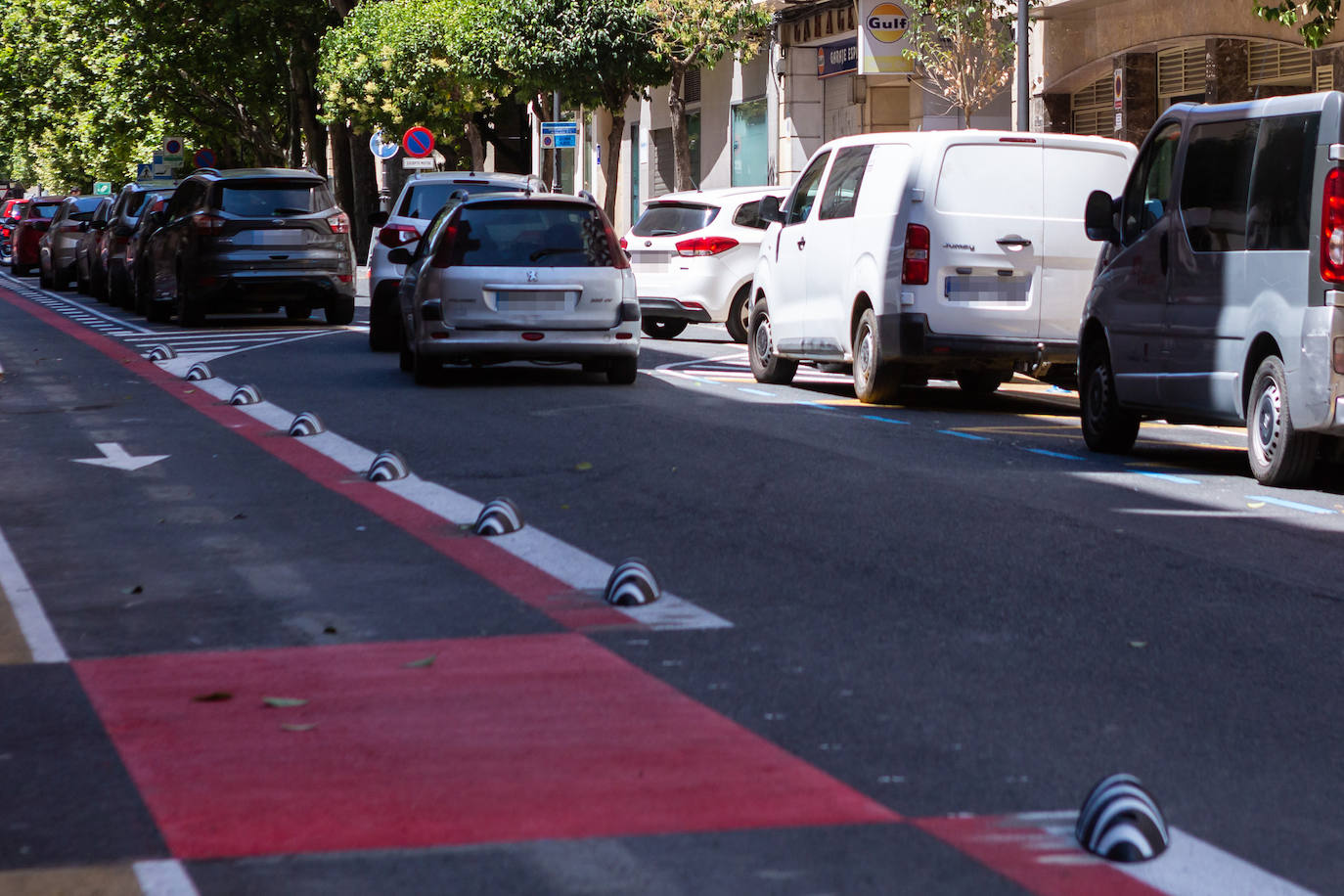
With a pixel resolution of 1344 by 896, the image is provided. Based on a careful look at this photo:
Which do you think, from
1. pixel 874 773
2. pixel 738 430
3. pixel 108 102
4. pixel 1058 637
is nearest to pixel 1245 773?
pixel 874 773

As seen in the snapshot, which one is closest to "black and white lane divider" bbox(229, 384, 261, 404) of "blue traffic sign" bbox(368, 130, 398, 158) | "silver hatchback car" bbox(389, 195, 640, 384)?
"silver hatchback car" bbox(389, 195, 640, 384)

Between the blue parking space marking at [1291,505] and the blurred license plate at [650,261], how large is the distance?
12.6 meters

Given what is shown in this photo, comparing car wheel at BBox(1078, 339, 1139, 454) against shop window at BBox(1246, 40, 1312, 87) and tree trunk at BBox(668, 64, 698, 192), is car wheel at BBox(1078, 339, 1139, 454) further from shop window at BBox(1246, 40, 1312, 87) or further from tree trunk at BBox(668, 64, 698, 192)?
tree trunk at BBox(668, 64, 698, 192)

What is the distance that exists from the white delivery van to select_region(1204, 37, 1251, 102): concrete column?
39.5ft

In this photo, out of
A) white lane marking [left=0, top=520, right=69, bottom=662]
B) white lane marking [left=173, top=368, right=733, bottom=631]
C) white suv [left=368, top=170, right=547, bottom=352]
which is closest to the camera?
white lane marking [left=0, top=520, right=69, bottom=662]

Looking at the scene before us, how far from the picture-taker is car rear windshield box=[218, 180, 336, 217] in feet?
76.1

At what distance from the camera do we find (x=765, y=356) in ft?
55.4

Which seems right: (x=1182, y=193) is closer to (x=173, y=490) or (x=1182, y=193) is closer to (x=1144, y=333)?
(x=1144, y=333)

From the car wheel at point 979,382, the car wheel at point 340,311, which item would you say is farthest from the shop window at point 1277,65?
the car wheel at point 340,311

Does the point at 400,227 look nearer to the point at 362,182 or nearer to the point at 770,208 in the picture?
the point at 770,208

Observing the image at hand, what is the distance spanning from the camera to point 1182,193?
1091cm

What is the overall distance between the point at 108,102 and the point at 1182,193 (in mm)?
50077

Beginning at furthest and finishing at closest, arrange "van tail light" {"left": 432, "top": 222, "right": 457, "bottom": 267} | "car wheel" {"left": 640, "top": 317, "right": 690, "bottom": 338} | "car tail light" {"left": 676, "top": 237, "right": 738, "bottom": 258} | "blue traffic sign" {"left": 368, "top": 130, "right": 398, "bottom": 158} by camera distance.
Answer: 1. "blue traffic sign" {"left": 368, "top": 130, "right": 398, "bottom": 158}
2. "car wheel" {"left": 640, "top": 317, "right": 690, "bottom": 338}
3. "car tail light" {"left": 676, "top": 237, "right": 738, "bottom": 258}
4. "van tail light" {"left": 432, "top": 222, "right": 457, "bottom": 267}

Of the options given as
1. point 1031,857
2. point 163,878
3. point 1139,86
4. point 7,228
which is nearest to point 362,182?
point 7,228
